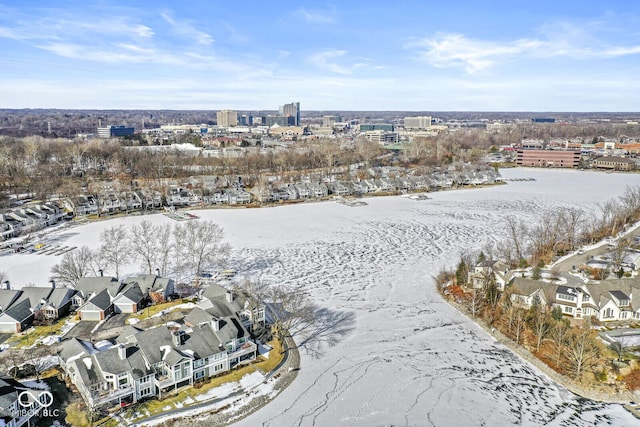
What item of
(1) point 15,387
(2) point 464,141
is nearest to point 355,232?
(1) point 15,387

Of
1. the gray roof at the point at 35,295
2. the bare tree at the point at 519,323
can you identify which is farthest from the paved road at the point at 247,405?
the gray roof at the point at 35,295

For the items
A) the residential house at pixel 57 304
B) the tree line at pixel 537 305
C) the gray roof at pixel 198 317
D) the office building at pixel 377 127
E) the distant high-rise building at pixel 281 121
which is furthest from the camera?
the distant high-rise building at pixel 281 121

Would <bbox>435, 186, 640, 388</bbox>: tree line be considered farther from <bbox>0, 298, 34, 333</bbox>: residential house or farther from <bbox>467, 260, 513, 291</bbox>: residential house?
<bbox>0, 298, 34, 333</bbox>: residential house

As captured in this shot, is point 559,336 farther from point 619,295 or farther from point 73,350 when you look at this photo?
point 73,350

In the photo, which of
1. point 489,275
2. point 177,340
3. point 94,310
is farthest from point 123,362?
point 489,275

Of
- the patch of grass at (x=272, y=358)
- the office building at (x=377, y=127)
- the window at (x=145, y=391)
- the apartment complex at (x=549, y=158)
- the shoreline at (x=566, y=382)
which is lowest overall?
the shoreline at (x=566, y=382)

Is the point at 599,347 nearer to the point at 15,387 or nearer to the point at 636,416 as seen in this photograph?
the point at 636,416

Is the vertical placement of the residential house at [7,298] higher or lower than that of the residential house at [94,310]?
higher

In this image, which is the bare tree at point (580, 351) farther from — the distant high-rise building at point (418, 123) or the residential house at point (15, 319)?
the distant high-rise building at point (418, 123)
